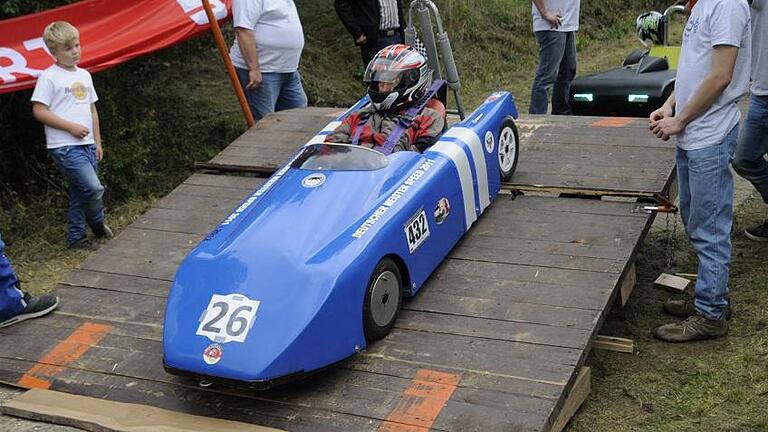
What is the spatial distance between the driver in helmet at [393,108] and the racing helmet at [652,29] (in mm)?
3457

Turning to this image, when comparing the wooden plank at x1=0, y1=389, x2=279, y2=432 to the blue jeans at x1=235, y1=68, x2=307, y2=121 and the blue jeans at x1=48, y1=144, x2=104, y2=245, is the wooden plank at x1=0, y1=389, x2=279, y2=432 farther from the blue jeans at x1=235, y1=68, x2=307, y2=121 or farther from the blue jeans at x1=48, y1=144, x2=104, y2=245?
the blue jeans at x1=235, y1=68, x2=307, y2=121

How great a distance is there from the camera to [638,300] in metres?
6.16

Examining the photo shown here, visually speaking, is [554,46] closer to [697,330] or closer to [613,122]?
[613,122]

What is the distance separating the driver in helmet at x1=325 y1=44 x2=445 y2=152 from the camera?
6086 mm

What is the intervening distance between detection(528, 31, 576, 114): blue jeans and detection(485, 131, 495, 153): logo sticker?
94.0 inches

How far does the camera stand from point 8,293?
5.54 m

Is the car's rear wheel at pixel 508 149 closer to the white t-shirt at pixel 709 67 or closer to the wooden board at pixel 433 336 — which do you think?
the wooden board at pixel 433 336

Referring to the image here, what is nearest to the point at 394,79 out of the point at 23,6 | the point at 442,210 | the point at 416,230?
the point at 442,210

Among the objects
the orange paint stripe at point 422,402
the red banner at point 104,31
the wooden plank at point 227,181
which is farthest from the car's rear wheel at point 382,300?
the red banner at point 104,31

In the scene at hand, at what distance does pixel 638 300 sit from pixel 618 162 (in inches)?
44.7

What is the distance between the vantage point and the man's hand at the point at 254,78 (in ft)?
26.3

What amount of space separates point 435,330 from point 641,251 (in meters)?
2.58

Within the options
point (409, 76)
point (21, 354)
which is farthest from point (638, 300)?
point (21, 354)

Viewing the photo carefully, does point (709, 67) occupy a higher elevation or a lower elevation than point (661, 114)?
higher
